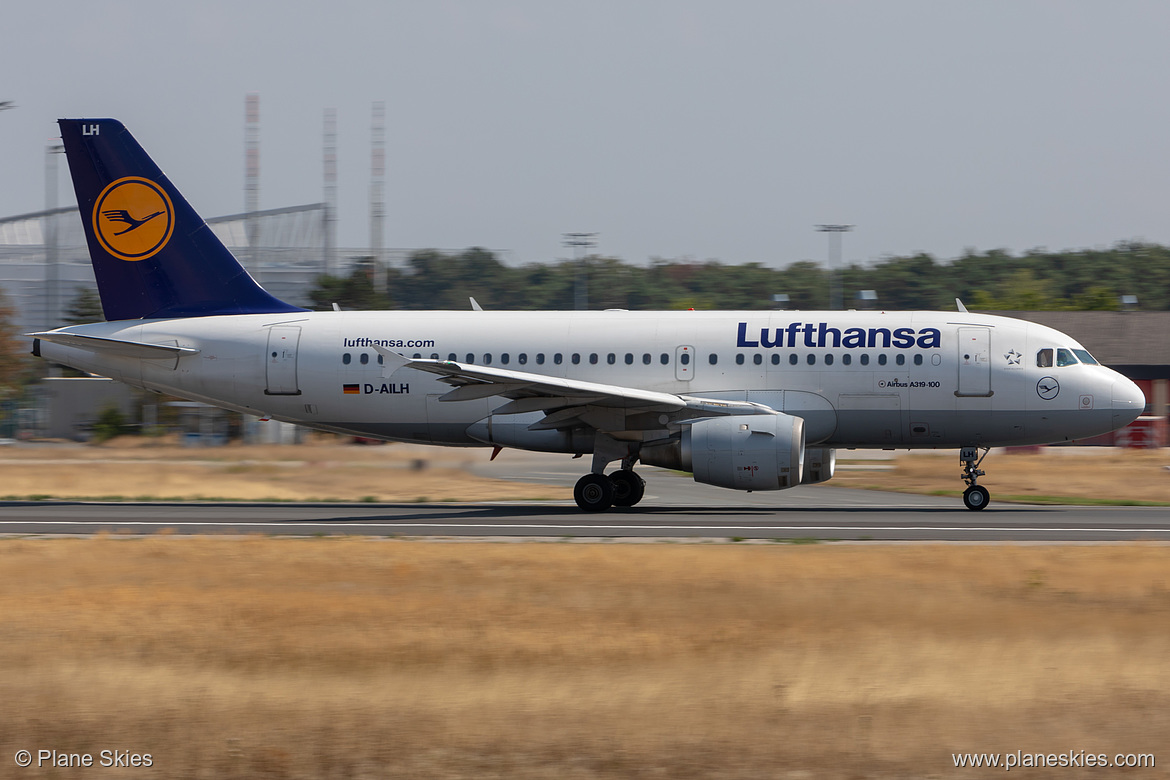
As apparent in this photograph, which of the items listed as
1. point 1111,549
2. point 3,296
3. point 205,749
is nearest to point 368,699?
point 205,749

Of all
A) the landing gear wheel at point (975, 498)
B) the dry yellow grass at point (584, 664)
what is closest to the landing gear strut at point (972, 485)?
the landing gear wheel at point (975, 498)

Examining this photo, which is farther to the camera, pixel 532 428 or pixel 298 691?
pixel 532 428

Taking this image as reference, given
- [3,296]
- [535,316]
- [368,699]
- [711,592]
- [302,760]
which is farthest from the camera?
[3,296]

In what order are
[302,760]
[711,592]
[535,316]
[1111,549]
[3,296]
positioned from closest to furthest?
[302,760] < [711,592] < [1111,549] < [535,316] < [3,296]

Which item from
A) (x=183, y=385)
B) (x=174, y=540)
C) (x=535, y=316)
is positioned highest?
(x=535, y=316)

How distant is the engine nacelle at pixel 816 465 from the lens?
22.7 m

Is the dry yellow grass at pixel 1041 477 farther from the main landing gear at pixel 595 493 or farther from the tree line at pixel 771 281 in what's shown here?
the tree line at pixel 771 281

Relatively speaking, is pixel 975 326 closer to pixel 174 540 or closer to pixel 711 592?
pixel 711 592

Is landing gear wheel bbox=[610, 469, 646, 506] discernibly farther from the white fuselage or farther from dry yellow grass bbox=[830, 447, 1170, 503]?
dry yellow grass bbox=[830, 447, 1170, 503]

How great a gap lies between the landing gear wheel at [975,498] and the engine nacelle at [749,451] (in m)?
3.66

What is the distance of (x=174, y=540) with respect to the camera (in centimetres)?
1691

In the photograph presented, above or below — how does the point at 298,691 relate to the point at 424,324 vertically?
below

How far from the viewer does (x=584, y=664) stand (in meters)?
9.47

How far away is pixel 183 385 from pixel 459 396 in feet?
21.3
